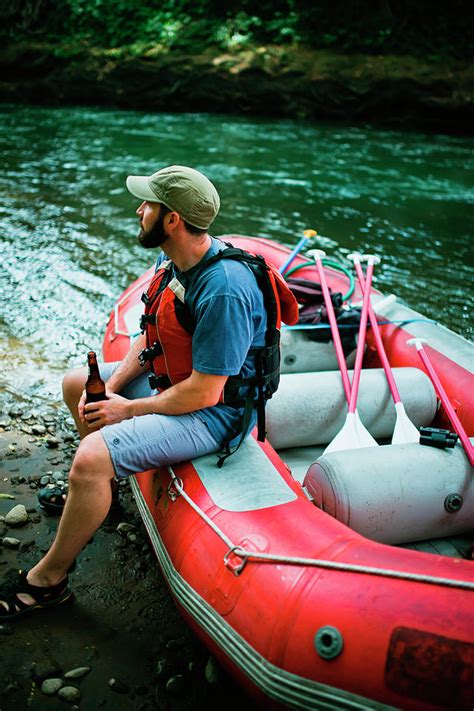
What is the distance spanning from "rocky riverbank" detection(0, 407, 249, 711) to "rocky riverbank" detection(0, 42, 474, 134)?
13.4m

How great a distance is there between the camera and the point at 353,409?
2977mm

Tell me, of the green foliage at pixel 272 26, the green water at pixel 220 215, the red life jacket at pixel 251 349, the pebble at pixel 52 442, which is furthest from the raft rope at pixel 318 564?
the green foliage at pixel 272 26

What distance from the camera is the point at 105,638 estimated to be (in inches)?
93.9

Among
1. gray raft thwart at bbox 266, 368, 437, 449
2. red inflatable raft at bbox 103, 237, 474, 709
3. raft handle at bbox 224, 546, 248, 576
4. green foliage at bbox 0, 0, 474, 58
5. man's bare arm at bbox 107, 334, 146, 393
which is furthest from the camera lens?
green foliage at bbox 0, 0, 474, 58

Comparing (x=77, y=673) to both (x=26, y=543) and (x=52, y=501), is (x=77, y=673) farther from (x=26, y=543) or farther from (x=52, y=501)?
(x=52, y=501)

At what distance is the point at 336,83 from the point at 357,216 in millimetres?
7722

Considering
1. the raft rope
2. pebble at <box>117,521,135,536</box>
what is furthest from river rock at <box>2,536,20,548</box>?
the raft rope

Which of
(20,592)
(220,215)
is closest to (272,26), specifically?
(220,215)

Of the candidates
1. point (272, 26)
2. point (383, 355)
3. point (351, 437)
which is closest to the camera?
point (351, 437)

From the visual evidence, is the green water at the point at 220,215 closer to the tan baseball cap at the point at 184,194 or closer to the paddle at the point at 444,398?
the paddle at the point at 444,398

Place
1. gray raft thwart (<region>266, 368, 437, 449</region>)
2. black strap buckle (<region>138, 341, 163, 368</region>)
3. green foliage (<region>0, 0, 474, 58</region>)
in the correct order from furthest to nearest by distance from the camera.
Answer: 1. green foliage (<region>0, 0, 474, 58</region>)
2. gray raft thwart (<region>266, 368, 437, 449</region>)
3. black strap buckle (<region>138, 341, 163, 368</region>)

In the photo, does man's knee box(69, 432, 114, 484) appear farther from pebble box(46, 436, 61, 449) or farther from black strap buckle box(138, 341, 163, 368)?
pebble box(46, 436, 61, 449)

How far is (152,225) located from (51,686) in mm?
1707

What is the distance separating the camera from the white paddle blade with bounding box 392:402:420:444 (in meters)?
2.90
